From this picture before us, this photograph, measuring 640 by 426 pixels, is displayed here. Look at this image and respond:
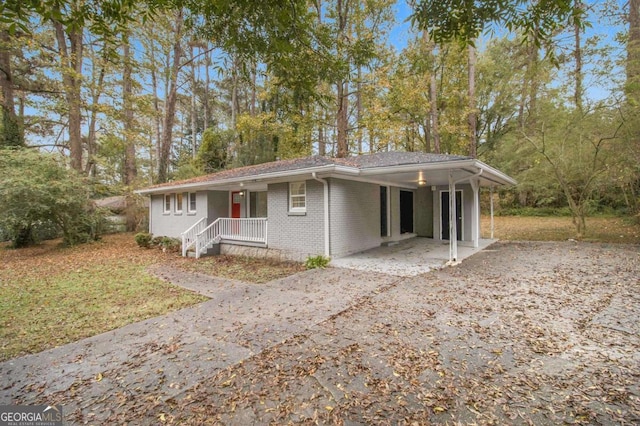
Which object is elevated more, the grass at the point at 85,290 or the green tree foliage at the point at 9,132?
the green tree foliage at the point at 9,132

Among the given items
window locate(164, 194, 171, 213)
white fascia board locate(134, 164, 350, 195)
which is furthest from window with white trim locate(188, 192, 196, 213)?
Answer: window locate(164, 194, 171, 213)

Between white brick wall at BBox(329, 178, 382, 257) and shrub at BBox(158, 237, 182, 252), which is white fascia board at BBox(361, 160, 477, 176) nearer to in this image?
white brick wall at BBox(329, 178, 382, 257)

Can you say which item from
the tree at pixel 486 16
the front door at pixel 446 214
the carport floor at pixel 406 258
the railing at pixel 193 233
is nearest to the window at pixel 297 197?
the carport floor at pixel 406 258

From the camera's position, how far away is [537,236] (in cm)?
1266

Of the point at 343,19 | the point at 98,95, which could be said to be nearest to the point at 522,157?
the point at 343,19

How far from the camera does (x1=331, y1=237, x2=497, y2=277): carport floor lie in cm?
732

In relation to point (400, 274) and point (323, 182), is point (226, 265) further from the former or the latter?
point (400, 274)

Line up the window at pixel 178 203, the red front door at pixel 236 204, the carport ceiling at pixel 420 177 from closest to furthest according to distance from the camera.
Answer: the carport ceiling at pixel 420 177 < the red front door at pixel 236 204 < the window at pixel 178 203

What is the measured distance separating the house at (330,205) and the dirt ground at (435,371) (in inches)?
142

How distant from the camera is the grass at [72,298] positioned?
4.20 metres

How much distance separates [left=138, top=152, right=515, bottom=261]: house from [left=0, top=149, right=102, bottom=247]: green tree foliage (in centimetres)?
299

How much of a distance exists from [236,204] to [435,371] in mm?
10736

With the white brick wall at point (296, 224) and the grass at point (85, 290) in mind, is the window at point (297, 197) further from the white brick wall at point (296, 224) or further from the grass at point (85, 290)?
the grass at point (85, 290)

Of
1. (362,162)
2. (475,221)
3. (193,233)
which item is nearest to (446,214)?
(475,221)
